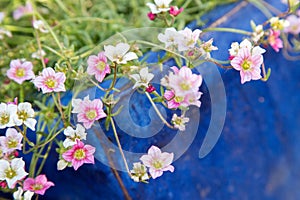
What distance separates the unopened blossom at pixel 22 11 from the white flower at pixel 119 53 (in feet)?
1.42

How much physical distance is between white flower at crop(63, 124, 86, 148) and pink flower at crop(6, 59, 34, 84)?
0.16 metres

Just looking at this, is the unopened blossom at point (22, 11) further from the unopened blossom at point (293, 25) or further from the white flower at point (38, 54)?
the unopened blossom at point (293, 25)

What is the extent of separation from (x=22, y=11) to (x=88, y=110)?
1.52 feet

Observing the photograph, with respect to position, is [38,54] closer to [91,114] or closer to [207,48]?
[91,114]

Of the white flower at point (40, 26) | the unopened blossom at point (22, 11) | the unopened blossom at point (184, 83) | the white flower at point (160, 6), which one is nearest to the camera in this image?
the unopened blossom at point (184, 83)

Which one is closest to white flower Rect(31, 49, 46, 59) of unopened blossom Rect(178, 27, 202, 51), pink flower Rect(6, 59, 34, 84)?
pink flower Rect(6, 59, 34, 84)

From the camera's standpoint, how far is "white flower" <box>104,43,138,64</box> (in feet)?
2.38

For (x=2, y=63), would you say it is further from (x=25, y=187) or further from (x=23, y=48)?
(x=25, y=187)

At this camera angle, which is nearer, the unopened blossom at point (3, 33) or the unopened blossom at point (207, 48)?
the unopened blossom at point (207, 48)

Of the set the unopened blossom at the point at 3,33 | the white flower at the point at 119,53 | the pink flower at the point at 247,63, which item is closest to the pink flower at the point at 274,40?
the pink flower at the point at 247,63

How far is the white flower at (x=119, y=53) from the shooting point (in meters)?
0.73

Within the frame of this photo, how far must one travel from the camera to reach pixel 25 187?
780 mm

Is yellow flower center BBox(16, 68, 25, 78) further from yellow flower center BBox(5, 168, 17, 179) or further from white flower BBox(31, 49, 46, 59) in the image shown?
yellow flower center BBox(5, 168, 17, 179)

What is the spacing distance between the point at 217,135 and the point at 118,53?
0.86ft
